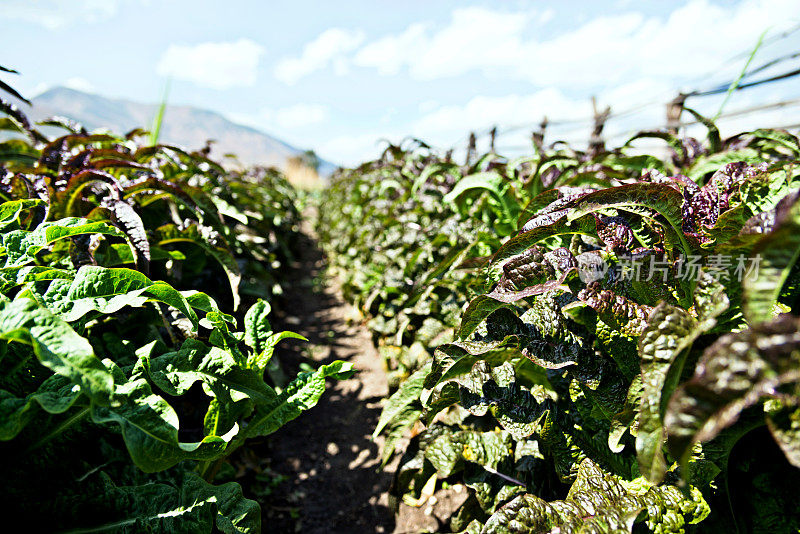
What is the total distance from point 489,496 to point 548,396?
415mm

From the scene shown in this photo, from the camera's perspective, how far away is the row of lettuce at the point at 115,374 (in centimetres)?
90

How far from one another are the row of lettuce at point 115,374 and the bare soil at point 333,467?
67cm

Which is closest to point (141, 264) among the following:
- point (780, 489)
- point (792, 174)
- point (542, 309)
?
point (542, 309)

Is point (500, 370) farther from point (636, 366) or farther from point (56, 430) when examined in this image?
point (56, 430)

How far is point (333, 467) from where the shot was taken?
2264 millimetres

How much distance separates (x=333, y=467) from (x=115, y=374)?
1529 mm

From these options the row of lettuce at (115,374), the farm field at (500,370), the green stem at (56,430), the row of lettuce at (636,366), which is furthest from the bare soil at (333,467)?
the green stem at (56,430)

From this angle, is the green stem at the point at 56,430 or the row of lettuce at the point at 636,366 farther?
the green stem at the point at 56,430

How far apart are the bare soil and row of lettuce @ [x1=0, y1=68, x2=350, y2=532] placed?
67 centimetres

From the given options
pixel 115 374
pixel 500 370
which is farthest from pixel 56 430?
pixel 500 370

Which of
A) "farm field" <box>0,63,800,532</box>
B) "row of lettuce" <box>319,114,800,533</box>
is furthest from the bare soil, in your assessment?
"row of lettuce" <box>319,114,800,533</box>

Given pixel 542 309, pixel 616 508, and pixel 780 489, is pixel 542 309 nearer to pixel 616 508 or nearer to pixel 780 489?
pixel 616 508

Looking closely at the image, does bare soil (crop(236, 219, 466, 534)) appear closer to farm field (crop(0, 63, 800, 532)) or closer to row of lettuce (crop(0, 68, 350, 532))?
farm field (crop(0, 63, 800, 532))

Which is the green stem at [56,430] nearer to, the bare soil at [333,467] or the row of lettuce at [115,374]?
the row of lettuce at [115,374]
